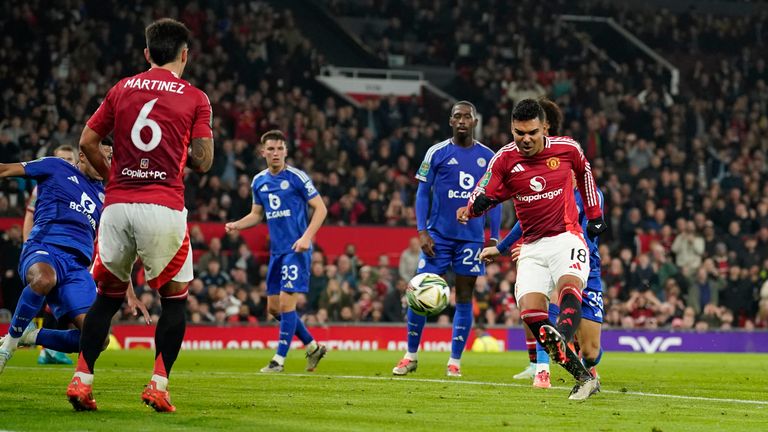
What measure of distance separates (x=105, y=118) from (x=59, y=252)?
3.20 metres

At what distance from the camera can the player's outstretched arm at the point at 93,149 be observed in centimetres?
794

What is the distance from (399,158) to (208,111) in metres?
19.2

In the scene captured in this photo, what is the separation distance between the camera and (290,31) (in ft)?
105

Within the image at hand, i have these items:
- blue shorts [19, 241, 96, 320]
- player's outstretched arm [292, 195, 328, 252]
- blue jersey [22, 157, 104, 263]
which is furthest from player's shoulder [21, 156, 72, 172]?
player's outstretched arm [292, 195, 328, 252]

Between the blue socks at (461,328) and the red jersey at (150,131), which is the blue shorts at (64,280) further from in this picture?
the blue socks at (461,328)

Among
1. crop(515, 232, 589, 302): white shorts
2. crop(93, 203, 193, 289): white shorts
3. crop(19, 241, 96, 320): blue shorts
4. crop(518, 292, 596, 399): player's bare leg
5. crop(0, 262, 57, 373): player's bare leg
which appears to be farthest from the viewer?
crop(19, 241, 96, 320): blue shorts

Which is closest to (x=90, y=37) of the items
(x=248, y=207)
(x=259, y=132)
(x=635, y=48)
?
(x=259, y=132)

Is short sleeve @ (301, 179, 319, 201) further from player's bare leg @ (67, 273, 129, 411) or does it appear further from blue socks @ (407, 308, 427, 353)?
player's bare leg @ (67, 273, 129, 411)

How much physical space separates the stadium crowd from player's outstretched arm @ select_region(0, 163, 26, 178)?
36.5ft

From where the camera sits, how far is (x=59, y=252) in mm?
10789

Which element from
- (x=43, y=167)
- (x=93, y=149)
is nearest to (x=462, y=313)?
(x=43, y=167)

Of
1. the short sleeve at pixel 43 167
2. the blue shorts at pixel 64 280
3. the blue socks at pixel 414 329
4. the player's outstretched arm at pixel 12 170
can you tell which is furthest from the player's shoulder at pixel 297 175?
the player's outstretched arm at pixel 12 170

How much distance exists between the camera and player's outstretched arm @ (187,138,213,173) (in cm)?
785

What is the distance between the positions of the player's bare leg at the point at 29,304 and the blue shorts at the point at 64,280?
0.07m
